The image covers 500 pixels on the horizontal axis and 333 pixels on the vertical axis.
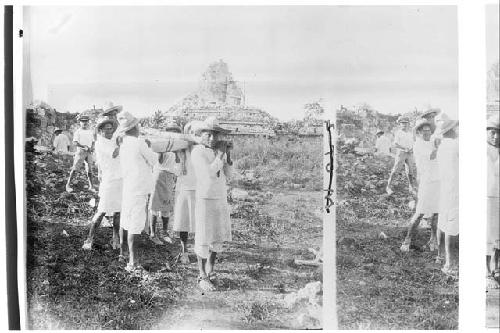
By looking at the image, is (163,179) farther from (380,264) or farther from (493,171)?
(493,171)

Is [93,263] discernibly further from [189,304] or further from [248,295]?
[248,295]

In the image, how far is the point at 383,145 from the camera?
311 cm

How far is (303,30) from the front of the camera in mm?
3078

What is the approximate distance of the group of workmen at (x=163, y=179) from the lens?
312 centimetres

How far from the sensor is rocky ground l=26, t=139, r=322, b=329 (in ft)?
10.2

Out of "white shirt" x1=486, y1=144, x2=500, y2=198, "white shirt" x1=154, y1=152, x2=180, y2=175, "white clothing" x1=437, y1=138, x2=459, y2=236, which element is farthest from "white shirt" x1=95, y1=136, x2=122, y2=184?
"white shirt" x1=486, y1=144, x2=500, y2=198

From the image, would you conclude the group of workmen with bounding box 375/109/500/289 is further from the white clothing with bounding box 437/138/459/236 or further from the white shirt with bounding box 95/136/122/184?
the white shirt with bounding box 95/136/122/184

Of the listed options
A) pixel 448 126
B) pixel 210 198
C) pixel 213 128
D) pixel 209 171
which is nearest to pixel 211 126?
pixel 213 128

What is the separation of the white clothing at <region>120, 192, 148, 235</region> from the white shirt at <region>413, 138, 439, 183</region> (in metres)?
1.51

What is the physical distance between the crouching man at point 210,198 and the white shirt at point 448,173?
1.16m

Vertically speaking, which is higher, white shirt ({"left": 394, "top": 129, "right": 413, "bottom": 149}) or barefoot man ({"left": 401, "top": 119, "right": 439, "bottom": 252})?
white shirt ({"left": 394, "top": 129, "right": 413, "bottom": 149})

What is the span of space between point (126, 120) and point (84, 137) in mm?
259

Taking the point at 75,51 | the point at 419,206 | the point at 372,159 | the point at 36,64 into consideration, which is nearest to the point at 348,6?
the point at 372,159

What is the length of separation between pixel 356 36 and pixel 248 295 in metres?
1.53
